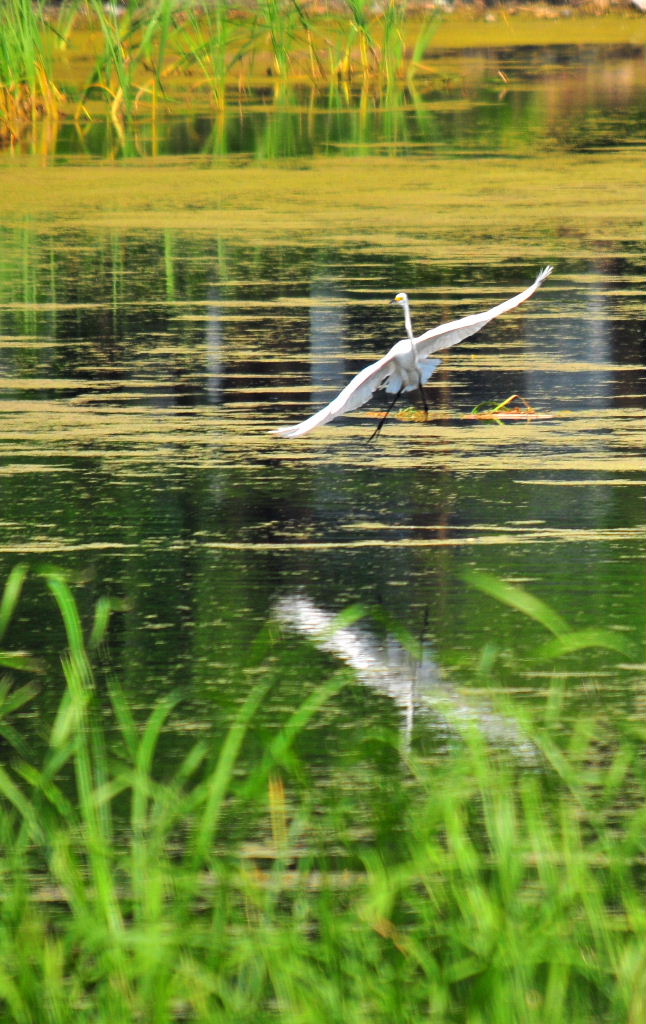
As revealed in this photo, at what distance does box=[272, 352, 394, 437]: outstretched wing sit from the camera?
3086mm

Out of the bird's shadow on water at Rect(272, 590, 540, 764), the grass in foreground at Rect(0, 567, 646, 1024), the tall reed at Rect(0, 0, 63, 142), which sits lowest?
the grass in foreground at Rect(0, 567, 646, 1024)

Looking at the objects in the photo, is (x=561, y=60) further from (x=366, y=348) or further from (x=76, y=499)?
(x=76, y=499)

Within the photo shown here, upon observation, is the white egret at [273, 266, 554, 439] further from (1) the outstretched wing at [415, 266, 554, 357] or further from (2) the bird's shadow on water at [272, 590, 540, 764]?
(2) the bird's shadow on water at [272, 590, 540, 764]

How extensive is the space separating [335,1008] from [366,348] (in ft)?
9.22

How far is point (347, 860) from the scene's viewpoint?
6.45ft

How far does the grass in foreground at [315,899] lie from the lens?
1.70 meters

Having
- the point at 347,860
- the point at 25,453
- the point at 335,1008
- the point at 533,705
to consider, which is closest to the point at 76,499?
the point at 25,453

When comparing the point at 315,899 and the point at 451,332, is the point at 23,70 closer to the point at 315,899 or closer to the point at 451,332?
the point at 451,332

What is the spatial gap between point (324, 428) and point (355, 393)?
66 centimetres

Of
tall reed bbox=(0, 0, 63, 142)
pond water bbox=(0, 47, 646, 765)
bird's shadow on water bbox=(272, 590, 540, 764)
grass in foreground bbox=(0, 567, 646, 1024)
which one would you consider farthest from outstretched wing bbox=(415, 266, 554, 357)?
tall reed bbox=(0, 0, 63, 142)

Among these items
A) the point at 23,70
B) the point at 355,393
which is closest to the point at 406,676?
the point at 355,393

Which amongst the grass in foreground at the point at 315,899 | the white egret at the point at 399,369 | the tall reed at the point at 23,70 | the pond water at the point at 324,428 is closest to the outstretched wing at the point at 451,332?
the white egret at the point at 399,369

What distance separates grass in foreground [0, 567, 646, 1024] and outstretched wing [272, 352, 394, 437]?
107 cm

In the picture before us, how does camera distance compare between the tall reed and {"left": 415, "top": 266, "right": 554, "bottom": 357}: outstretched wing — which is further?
the tall reed
